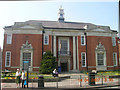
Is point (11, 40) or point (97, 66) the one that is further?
point (97, 66)

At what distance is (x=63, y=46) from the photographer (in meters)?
25.5

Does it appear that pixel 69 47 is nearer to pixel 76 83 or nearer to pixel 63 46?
pixel 63 46

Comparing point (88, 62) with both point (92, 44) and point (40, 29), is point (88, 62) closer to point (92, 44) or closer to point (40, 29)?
point (92, 44)

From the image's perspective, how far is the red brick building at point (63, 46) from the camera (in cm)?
2328

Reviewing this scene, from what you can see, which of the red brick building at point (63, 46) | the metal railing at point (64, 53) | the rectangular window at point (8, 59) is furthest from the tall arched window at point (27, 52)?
the metal railing at point (64, 53)

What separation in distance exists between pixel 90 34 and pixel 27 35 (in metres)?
12.6

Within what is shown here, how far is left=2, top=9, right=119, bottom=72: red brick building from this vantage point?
917 inches

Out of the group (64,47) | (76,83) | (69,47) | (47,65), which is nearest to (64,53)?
(64,47)

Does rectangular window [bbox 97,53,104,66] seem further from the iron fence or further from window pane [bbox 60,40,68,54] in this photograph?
the iron fence

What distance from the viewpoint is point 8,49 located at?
76.1ft

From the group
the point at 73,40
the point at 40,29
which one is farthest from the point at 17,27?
the point at 73,40

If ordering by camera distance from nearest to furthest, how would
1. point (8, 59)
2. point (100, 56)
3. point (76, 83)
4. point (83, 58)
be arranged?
point (76, 83) < point (8, 59) < point (83, 58) < point (100, 56)

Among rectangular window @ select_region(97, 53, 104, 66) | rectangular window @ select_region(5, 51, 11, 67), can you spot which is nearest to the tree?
rectangular window @ select_region(5, 51, 11, 67)

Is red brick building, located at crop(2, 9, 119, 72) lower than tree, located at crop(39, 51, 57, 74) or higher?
higher
